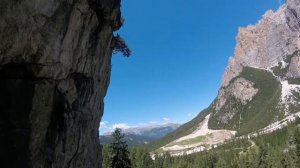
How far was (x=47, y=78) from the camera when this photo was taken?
26.8m

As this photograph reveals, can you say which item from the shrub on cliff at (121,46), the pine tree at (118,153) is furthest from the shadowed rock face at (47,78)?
the pine tree at (118,153)

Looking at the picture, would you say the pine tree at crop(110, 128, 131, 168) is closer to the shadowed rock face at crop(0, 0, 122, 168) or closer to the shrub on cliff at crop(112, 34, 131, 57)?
the shrub on cliff at crop(112, 34, 131, 57)

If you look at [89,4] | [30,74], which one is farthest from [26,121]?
[89,4]

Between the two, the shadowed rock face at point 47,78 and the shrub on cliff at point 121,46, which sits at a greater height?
the shrub on cliff at point 121,46

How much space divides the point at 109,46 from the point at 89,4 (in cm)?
959

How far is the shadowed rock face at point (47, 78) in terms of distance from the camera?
23.2 metres

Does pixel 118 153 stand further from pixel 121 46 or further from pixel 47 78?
pixel 47 78

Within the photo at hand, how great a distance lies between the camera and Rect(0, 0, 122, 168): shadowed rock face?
76.0ft

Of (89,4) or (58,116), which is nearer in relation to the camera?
(58,116)

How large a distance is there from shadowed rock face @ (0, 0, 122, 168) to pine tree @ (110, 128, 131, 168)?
2830cm

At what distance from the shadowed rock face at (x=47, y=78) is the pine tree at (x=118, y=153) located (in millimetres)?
28304

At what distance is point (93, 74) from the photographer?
36344 mm

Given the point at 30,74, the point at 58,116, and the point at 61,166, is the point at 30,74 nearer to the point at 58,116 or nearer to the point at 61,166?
the point at 58,116

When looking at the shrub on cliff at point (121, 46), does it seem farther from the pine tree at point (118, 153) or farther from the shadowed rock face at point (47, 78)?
the pine tree at point (118, 153)
